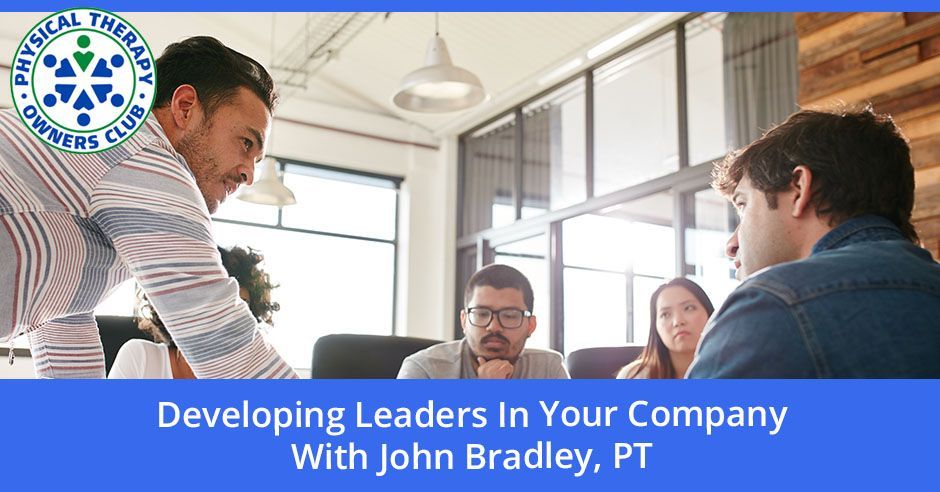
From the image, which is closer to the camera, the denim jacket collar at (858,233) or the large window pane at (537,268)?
the denim jacket collar at (858,233)

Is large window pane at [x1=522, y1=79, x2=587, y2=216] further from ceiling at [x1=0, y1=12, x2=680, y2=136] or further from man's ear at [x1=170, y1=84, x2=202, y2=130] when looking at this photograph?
man's ear at [x1=170, y1=84, x2=202, y2=130]

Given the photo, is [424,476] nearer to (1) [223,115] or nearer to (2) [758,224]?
(1) [223,115]

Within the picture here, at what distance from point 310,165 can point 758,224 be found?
21.3 ft

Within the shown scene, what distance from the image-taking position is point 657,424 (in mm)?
557

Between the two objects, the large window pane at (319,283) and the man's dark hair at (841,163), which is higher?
the large window pane at (319,283)

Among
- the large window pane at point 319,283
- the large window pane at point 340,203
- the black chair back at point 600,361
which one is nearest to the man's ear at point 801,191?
the black chair back at point 600,361

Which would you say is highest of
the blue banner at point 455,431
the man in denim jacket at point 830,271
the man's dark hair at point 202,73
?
the man's dark hair at point 202,73

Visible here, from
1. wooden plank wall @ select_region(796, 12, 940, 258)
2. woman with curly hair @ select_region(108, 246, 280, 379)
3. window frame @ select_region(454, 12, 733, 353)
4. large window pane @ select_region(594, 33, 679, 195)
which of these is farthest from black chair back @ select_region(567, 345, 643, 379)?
large window pane @ select_region(594, 33, 679, 195)

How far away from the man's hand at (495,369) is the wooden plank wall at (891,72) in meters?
1.95

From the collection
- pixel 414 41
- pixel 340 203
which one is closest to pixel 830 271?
pixel 414 41

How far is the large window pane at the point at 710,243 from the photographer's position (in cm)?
489
